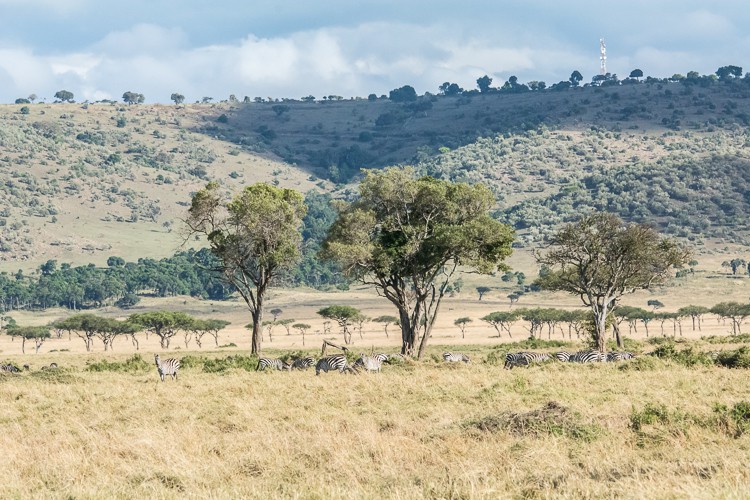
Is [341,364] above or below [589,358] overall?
above

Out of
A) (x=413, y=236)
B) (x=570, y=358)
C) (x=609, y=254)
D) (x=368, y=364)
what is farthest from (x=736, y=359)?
(x=609, y=254)

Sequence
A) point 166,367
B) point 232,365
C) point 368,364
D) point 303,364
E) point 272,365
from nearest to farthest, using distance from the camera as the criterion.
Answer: point 368,364 → point 166,367 → point 303,364 → point 272,365 → point 232,365

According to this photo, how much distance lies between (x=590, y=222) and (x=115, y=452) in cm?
4248

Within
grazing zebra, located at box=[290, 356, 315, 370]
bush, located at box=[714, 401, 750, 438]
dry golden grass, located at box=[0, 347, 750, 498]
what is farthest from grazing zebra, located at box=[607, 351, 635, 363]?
bush, located at box=[714, 401, 750, 438]

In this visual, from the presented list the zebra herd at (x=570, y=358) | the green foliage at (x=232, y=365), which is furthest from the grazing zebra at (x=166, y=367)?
the zebra herd at (x=570, y=358)

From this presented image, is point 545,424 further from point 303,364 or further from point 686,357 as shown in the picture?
point 303,364

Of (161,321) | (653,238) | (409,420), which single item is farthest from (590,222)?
(161,321)

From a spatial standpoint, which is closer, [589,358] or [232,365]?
[589,358]

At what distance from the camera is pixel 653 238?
56438mm

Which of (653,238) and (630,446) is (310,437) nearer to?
(630,446)

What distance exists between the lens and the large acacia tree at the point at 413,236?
48250 millimetres

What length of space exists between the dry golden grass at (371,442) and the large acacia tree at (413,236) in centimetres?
1941

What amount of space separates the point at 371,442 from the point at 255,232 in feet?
112

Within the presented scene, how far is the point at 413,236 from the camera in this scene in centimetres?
5044
